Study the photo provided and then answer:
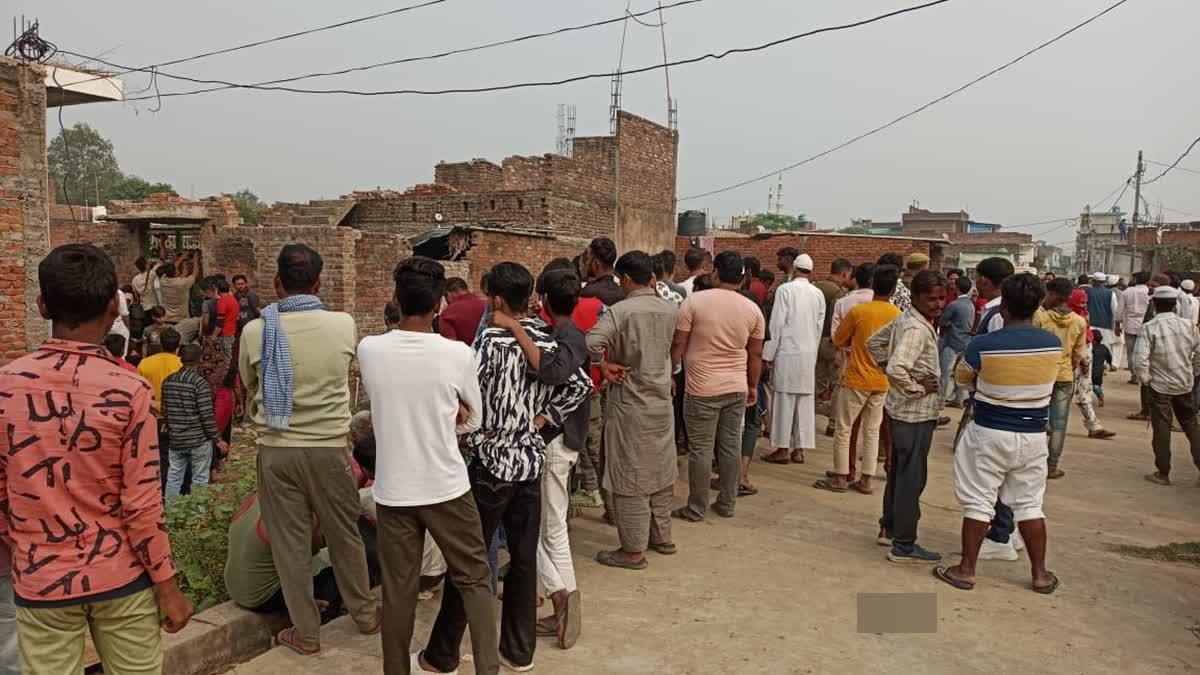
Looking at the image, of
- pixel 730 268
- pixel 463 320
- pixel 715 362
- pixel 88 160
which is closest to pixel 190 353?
pixel 463 320

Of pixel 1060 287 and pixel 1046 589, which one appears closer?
pixel 1046 589

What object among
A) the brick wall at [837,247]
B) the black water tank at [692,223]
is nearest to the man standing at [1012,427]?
the brick wall at [837,247]

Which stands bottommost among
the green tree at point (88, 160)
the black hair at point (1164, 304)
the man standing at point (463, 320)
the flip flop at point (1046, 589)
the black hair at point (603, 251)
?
the flip flop at point (1046, 589)

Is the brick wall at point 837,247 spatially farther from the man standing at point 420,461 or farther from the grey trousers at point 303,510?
the man standing at point 420,461

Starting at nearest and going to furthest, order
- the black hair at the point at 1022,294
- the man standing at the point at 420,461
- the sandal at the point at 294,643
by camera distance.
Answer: the man standing at the point at 420,461
the sandal at the point at 294,643
the black hair at the point at 1022,294

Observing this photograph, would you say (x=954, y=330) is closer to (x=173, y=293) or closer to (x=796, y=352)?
(x=796, y=352)

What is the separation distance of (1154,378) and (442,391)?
6344 millimetres

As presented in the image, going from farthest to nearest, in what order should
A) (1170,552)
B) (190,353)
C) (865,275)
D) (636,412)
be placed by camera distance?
1. (865,275)
2. (190,353)
3. (1170,552)
4. (636,412)

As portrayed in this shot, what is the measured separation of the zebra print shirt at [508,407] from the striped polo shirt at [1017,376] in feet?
8.28

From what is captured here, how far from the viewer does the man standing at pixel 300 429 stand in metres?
3.33

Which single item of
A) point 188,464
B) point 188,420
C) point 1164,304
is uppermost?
point 1164,304

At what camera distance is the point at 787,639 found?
3.66 meters

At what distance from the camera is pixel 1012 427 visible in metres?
4.15

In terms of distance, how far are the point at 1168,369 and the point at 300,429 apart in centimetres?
674
